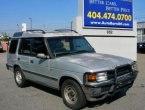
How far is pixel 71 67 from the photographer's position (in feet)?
20.5

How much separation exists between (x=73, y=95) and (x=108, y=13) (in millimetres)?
7298

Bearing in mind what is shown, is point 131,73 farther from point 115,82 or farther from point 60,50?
point 60,50

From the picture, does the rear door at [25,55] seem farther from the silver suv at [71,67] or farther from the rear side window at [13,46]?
the rear side window at [13,46]

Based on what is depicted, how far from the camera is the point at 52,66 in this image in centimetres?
691

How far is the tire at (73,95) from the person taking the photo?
6102 mm

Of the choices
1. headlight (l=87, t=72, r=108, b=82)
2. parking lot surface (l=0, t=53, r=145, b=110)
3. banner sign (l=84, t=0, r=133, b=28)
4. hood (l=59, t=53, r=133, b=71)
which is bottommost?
parking lot surface (l=0, t=53, r=145, b=110)

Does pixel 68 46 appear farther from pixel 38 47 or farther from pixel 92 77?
pixel 92 77

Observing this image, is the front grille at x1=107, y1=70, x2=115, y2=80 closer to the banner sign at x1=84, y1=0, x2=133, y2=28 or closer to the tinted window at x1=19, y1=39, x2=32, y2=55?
the tinted window at x1=19, y1=39, x2=32, y2=55

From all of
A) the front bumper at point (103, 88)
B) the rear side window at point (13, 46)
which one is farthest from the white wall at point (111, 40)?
the front bumper at point (103, 88)

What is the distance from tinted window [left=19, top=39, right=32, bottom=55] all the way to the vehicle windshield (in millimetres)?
1128

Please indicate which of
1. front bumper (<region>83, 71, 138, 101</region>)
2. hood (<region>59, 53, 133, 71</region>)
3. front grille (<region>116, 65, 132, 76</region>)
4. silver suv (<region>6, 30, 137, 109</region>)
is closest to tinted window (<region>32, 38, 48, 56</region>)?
silver suv (<region>6, 30, 137, 109</region>)

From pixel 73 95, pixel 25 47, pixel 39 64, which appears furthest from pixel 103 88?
pixel 25 47

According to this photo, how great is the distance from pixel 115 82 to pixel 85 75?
75 cm

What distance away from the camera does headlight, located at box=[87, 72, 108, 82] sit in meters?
5.83
